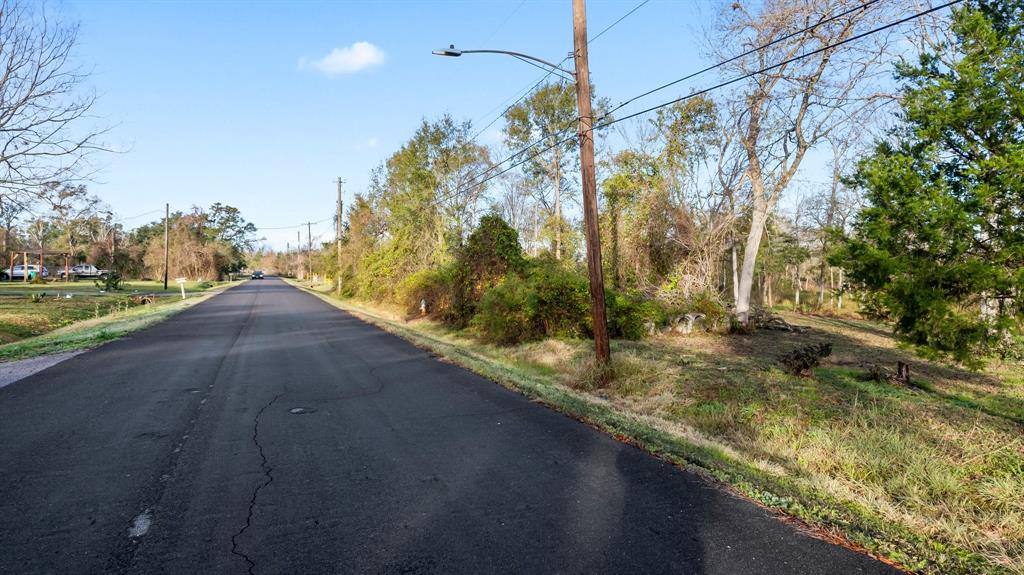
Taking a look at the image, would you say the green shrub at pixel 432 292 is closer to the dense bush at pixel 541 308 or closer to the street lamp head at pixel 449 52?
the dense bush at pixel 541 308

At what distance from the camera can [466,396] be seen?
852 cm

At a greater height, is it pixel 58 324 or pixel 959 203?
pixel 959 203

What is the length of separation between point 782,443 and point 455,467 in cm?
357

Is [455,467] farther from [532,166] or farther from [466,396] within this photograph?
[532,166]

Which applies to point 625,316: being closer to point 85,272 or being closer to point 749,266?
point 749,266

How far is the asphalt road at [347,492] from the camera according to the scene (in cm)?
353

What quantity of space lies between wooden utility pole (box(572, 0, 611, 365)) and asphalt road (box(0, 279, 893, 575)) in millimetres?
2205

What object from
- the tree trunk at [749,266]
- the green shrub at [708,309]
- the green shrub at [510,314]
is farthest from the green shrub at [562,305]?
the tree trunk at [749,266]

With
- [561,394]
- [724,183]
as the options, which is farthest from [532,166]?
[561,394]

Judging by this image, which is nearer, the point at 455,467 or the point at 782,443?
the point at 455,467

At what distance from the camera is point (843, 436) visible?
580 centimetres

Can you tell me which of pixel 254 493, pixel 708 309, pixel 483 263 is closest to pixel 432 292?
pixel 483 263

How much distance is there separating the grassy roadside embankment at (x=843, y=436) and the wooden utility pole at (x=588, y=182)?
75cm

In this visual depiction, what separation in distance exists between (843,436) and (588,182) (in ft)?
18.6
